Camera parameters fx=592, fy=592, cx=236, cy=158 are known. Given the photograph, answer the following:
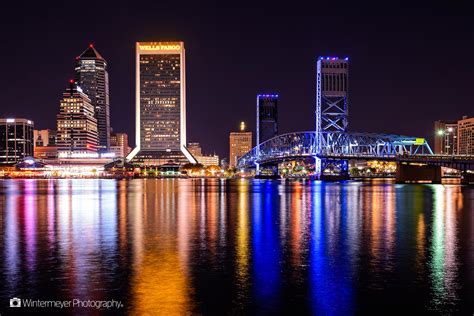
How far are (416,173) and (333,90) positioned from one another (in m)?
36.8

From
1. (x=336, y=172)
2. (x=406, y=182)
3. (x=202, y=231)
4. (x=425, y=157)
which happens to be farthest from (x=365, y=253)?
(x=336, y=172)

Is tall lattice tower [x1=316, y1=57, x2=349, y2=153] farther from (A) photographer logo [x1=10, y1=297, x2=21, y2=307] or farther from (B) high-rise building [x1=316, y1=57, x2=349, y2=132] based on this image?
(A) photographer logo [x1=10, y1=297, x2=21, y2=307]

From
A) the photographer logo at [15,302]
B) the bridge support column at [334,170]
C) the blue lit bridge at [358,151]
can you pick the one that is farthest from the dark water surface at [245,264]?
the bridge support column at [334,170]

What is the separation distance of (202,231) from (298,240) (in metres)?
5.91

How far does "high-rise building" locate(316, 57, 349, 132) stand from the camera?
159250 millimetres

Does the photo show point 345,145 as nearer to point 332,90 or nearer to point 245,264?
point 332,90

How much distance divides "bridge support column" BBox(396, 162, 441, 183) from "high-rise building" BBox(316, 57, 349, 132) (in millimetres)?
28301

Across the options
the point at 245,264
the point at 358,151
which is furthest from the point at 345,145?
the point at 245,264

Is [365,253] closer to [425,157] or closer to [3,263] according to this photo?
[3,263]

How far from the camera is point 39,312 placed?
1489cm

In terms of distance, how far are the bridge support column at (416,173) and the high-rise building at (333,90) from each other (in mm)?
28301

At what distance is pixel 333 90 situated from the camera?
159750 mm

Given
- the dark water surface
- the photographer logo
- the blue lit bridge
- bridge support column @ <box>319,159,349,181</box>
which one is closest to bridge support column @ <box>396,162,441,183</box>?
the blue lit bridge

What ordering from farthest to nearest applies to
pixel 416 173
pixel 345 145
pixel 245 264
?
pixel 345 145
pixel 416 173
pixel 245 264
